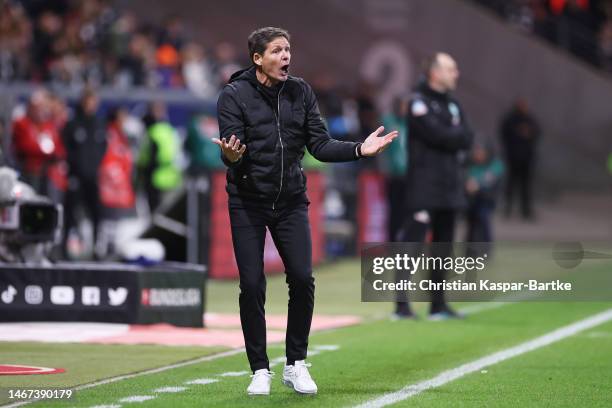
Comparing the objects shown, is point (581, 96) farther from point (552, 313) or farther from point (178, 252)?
point (552, 313)

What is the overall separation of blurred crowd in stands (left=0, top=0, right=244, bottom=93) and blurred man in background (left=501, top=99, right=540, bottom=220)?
552 centimetres

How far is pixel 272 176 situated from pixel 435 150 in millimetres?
5309

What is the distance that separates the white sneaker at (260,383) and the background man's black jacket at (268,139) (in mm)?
953

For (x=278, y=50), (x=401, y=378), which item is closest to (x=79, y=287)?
(x=401, y=378)

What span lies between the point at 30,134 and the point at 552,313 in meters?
6.93

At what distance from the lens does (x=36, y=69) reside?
23297mm

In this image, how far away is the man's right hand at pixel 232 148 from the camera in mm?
8414

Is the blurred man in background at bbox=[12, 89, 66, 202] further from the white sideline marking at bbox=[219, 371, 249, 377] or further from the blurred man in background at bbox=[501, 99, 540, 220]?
the blurred man in background at bbox=[501, 99, 540, 220]

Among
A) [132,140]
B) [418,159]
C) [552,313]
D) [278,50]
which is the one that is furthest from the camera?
[132,140]

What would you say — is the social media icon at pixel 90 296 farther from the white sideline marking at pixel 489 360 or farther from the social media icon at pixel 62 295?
the white sideline marking at pixel 489 360

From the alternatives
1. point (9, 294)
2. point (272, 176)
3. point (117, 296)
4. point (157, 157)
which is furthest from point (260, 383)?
point (157, 157)

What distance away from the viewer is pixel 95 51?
24594 mm

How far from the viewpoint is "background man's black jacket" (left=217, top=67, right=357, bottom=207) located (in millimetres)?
8758

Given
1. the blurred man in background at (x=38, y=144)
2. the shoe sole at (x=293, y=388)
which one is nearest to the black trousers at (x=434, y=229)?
A: the shoe sole at (x=293, y=388)
